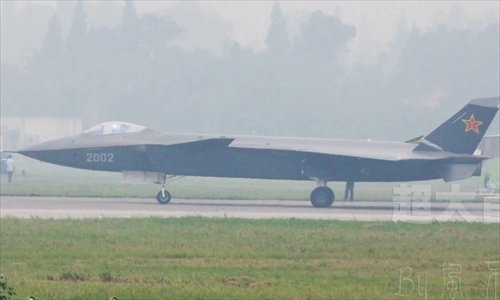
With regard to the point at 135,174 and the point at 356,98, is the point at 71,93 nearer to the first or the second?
the point at 356,98

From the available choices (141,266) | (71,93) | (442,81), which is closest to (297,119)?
(442,81)

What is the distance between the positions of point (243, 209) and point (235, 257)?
12.6m

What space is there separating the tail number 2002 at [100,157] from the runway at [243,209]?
119cm

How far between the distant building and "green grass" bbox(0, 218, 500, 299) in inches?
2329

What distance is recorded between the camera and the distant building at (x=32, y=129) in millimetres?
82812

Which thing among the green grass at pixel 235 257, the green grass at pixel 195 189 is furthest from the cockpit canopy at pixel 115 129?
the green grass at pixel 235 257

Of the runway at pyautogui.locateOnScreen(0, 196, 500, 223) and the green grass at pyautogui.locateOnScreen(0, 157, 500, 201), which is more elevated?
the green grass at pyautogui.locateOnScreen(0, 157, 500, 201)

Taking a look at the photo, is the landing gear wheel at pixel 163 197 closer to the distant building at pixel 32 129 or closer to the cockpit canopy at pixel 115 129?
the cockpit canopy at pixel 115 129

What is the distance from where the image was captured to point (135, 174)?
3362 centimetres

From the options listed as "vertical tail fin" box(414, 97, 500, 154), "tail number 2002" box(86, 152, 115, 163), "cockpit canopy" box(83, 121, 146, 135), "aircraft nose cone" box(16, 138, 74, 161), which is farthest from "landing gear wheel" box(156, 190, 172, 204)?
"vertical tail fin" box(414, 97, 500, 154)

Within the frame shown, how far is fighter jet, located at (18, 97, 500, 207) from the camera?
3288 cm

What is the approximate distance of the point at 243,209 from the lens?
103 feet

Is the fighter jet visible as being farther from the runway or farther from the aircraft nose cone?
the runway

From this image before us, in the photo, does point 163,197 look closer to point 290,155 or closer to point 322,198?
point 290,155
